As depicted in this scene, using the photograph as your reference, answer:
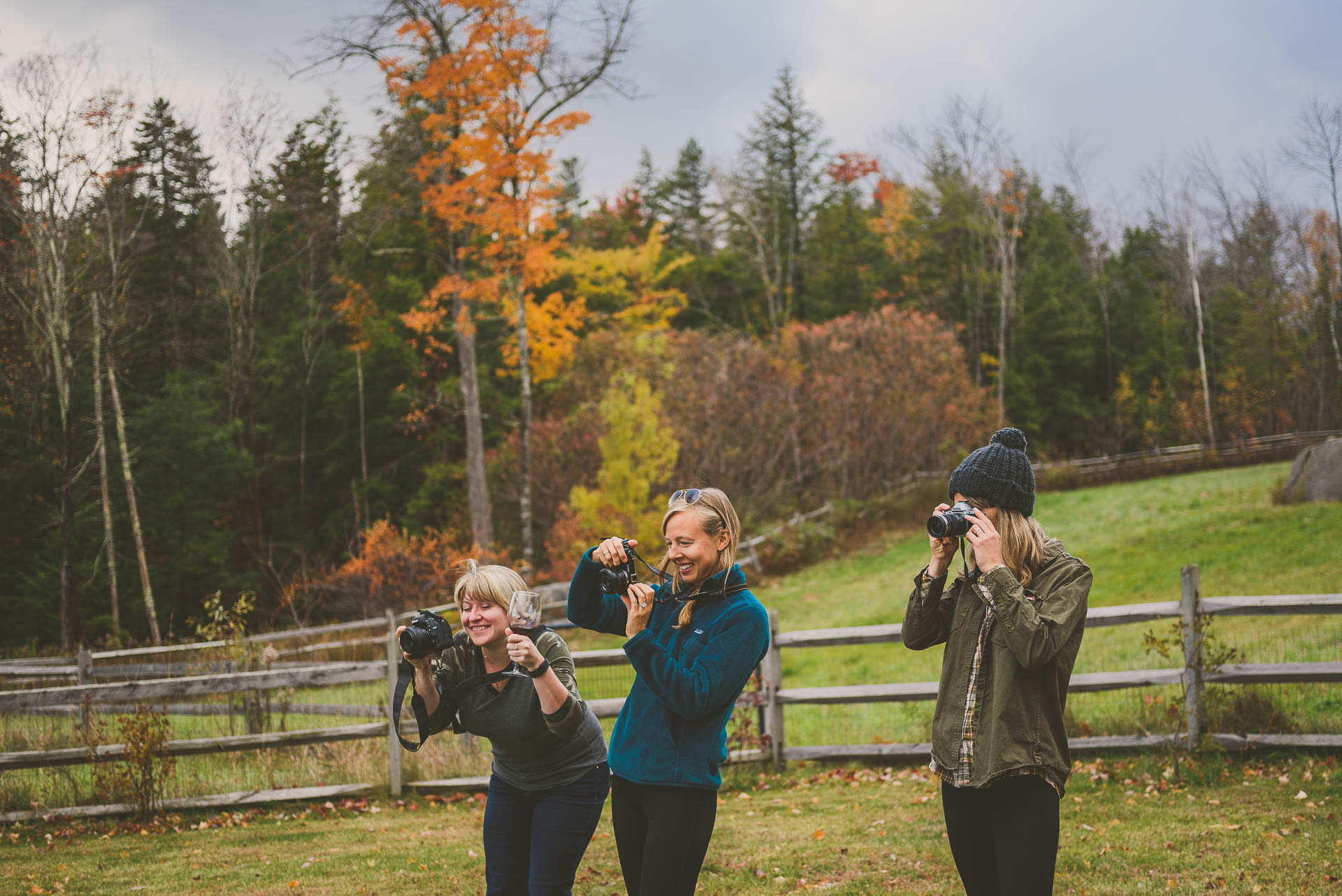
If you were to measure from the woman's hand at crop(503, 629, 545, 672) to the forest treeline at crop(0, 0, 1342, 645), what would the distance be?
16.3 meters

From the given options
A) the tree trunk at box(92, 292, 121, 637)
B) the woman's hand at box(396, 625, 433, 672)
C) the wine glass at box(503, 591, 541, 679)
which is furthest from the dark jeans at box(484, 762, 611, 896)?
the tree trunk at box(92, 292, 121, 637)

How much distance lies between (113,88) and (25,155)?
2.08 meters

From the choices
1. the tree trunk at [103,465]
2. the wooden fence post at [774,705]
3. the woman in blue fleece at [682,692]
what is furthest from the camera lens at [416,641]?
the tree trunk at [103,465]

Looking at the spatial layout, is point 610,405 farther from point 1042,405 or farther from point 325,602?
point 1042,405

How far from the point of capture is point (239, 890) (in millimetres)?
5359

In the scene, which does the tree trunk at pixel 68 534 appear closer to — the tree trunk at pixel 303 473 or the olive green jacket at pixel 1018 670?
the tree trunk at pixel 303 473

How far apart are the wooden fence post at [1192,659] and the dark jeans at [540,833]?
18.2 feet

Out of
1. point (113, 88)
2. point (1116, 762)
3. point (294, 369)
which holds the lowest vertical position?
point (1116, 762)

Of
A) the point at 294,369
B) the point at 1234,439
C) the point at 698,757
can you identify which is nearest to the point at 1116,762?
the point at 698,757

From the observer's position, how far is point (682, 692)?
260 cm

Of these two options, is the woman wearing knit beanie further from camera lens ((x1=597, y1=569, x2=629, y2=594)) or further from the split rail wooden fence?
the split rail wooden fence

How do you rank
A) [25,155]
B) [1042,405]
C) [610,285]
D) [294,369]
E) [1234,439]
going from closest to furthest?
[25,155]
[294,369]
[610,285]
[1234,439]
[1042,405]

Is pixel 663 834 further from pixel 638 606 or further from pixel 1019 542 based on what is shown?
pixel 1019 542

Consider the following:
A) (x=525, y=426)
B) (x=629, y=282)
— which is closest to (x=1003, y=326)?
(x=629, y=282)
